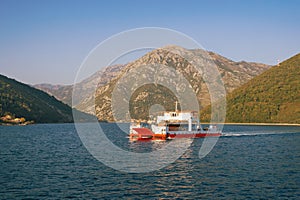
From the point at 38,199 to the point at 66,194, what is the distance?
13.5ft

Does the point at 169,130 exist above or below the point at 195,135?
above

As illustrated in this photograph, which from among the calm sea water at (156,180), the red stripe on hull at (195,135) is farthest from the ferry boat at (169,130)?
the calm sea water at (156,180)

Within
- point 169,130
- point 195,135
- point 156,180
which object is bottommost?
point 156,180

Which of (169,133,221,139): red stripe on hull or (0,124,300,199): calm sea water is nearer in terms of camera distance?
(0,124,300,199): calm sea water

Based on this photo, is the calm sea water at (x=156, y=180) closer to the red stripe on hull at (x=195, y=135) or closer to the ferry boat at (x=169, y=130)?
the ferry boat at (x=169, y=130)

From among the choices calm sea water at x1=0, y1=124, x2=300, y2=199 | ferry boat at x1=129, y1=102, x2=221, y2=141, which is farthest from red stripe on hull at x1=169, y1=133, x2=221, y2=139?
calm sea water at x1=0, y1=124, x2=300, y2=199

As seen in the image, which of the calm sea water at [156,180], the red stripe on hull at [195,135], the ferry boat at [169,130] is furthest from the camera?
the red stripe on hull at [195,135]

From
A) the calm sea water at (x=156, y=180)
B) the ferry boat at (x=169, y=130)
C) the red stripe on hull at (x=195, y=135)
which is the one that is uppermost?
the ferry boat at (x=169, y=130)

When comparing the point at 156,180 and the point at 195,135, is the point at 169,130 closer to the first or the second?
the point at 195,135

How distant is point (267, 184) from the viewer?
5706cm

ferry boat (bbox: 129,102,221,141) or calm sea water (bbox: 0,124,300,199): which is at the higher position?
ferry boat (bbox: 129,102,221,141)

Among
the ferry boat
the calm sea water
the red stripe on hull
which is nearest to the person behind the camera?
the calm sea water

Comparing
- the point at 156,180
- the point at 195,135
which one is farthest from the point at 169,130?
the point at 156,180

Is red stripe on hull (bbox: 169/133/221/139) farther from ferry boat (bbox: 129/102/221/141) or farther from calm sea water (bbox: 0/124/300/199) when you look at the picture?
calm sea water (bbox: 0/124/300/199)
